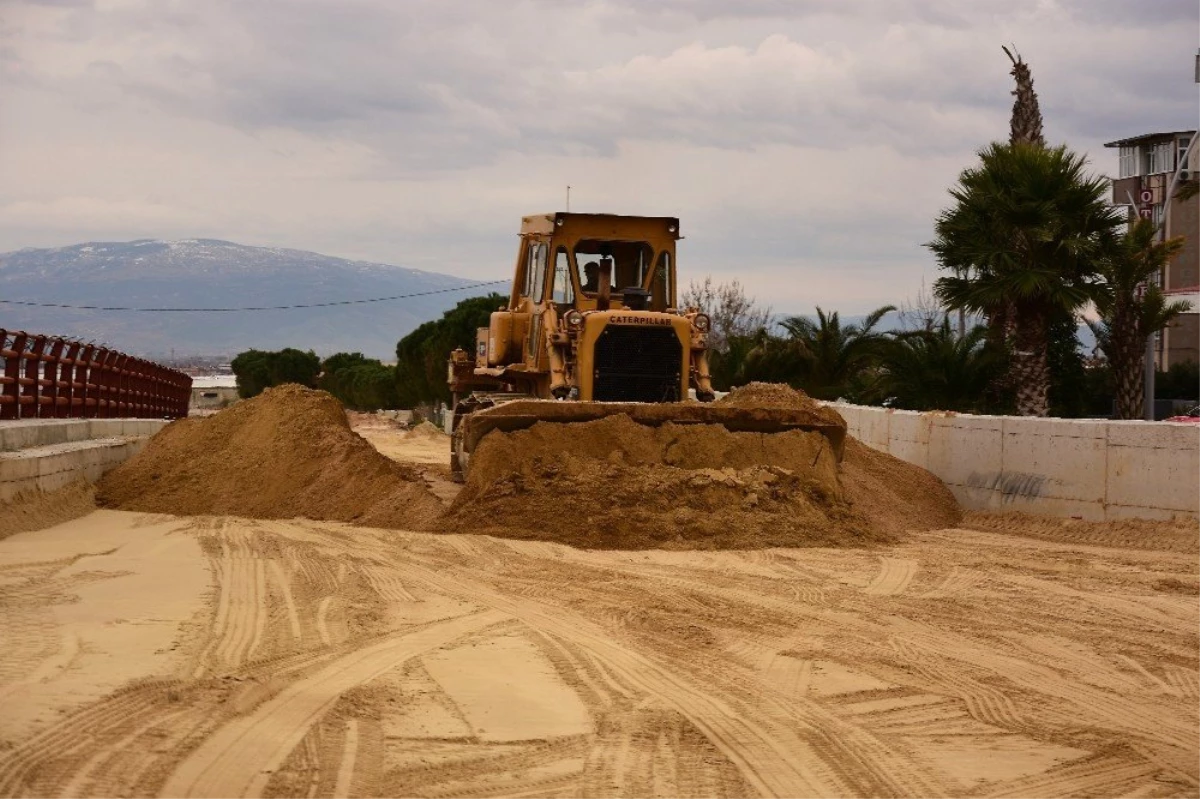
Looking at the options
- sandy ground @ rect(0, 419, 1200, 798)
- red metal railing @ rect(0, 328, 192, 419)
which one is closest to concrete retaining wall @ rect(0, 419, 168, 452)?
red metal railing @ rect(0, 328, 192, 419)

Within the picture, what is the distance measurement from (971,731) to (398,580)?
5584mm

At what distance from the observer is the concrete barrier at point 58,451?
1556 centimetres

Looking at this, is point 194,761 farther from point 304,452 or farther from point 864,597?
point 304,452

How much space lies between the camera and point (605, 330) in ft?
57.3

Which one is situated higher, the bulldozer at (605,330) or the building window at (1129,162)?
the building window at (1129,162)

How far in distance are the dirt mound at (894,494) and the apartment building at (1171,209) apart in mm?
18460

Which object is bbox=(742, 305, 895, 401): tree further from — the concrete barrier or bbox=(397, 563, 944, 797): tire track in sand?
bbox=(397, 563, 944, 797): tire track in sand

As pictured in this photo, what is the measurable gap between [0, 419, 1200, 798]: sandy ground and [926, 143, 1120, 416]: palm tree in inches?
678

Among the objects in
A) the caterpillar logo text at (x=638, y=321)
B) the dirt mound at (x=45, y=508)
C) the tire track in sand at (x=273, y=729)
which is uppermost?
the caterpillar logo text at (x=638, y=321)

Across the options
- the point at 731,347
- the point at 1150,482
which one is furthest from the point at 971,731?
the point at 731,347

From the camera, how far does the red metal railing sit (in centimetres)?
1938

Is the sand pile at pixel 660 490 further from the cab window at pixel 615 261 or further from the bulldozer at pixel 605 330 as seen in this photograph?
the cab window at pixel 615 261

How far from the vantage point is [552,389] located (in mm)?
17703

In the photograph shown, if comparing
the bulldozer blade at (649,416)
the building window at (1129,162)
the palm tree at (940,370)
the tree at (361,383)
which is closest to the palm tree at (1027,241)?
the palm tree at (940,370)
